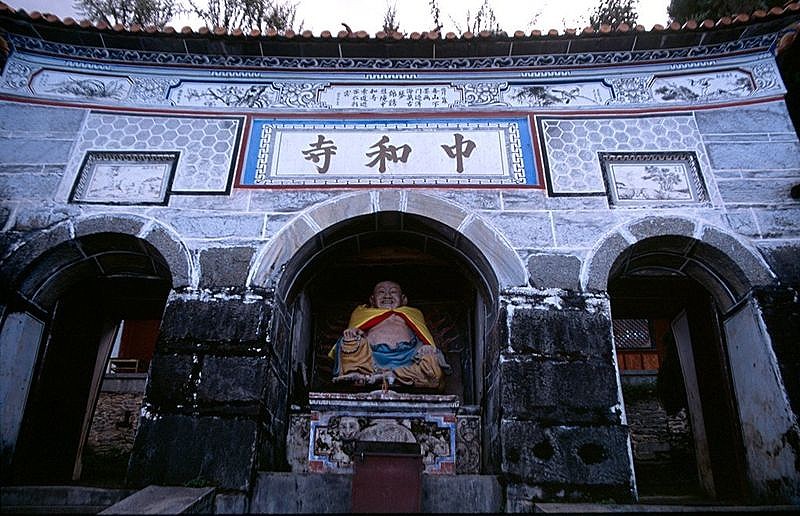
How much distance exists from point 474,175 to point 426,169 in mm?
506

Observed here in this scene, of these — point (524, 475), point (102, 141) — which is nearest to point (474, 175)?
point (524, 475)

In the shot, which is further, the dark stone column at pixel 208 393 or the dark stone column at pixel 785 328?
the dark stone column at pixel 785 328

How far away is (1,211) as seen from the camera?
18.1 feet

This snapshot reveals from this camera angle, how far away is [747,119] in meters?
6.01

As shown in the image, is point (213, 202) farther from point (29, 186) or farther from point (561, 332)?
point (561, 332)

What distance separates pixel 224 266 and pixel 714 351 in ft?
16.4

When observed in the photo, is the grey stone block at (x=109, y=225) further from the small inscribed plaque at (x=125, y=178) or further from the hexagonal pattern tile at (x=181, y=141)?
the hexagonal pattern tile at (x=181, y=141)

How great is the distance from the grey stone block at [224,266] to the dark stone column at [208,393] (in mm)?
120

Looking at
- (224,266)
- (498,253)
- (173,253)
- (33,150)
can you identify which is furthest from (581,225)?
(33,150)

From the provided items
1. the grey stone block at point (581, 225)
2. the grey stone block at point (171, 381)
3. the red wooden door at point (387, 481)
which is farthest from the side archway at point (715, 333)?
the grey stone block at point (171, 381)

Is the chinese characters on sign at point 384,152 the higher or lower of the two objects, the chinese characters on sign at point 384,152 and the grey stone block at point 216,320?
the higher

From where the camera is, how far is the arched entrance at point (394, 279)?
18.4 feet

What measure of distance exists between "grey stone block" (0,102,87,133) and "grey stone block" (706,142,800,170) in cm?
677

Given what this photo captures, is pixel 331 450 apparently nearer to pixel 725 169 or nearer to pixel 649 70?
pixel 725 169
